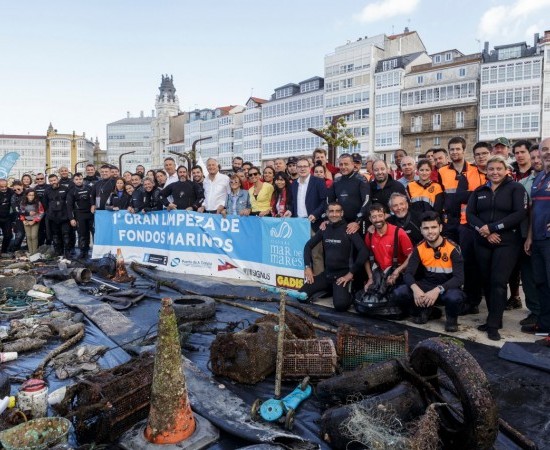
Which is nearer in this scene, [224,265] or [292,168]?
[224,265]

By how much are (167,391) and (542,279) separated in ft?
15.9

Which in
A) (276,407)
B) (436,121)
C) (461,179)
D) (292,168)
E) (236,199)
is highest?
(436,121)

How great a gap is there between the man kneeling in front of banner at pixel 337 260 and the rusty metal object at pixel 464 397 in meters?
3.59

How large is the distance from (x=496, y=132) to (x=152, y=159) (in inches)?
3615

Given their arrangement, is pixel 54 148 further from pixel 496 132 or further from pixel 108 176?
pixel 108 176

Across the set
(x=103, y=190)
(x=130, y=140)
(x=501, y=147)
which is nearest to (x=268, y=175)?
(x=501, y=147)

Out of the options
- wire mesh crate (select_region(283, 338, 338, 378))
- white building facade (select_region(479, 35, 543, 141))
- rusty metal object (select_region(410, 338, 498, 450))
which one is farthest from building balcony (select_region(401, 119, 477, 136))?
rusty metal object (select_region(410, 338, 498, 450))

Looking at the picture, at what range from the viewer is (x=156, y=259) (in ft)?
37.3

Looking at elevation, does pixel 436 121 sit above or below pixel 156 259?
above

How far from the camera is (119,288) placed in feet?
28.8

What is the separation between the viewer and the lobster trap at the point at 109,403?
348 centimetres

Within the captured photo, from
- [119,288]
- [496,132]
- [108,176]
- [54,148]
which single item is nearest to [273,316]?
[119,288]

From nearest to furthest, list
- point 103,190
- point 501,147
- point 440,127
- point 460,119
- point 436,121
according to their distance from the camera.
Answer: point 501,147
point 103,190
point 460,119
point 440,127
point 436,121

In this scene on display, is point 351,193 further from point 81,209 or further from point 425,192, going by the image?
point 81,209
